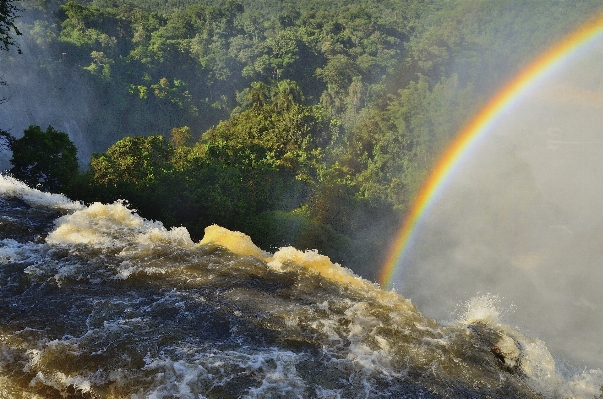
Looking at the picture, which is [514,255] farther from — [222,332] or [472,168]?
[222,332]

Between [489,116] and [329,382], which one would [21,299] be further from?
[489,116]

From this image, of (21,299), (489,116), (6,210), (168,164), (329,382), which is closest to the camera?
(329,382)

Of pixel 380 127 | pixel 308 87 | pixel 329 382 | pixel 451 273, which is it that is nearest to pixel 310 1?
pixel 308 87

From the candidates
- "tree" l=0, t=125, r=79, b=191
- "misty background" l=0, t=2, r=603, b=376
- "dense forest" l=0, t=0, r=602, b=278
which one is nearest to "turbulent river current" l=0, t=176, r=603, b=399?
"tree" l=0, t=125, r=79, b=191

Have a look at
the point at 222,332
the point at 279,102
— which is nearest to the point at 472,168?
the point at 279,102

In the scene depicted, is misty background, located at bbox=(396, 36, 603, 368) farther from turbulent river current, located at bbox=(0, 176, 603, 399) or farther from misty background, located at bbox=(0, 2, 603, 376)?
turbulent river current, located at bbox=(0, 176, 603, 399)
